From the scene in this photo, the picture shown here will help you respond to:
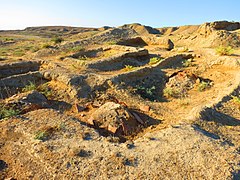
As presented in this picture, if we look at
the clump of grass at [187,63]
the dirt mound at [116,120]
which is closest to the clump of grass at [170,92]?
the dirt mound at [116,120]

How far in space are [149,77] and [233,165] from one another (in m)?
5.31

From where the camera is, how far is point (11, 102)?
275 inches

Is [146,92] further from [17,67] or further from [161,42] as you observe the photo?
[161,42]

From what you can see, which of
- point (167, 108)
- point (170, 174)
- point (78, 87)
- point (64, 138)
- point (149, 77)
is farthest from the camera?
point (149, 77)

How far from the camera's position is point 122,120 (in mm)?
6484

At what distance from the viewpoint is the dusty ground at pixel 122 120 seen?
4.88 metres

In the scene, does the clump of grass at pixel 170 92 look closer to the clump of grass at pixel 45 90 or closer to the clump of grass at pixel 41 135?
the clump of grass at pixel 45 90

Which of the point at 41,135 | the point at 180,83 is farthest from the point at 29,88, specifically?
the point at 180,83

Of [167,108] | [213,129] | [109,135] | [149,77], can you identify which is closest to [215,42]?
[149,77]

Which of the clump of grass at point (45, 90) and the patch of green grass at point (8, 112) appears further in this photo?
the clump of grass at point (45, 90)

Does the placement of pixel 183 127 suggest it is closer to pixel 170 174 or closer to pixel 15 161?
pixel 170 174

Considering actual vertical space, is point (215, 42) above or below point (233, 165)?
above

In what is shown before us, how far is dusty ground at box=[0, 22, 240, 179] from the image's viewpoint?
488 centimetres

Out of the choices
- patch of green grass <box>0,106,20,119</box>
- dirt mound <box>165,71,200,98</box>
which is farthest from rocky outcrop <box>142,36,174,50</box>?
patch of green grass <box>0,106,20,119</box>
